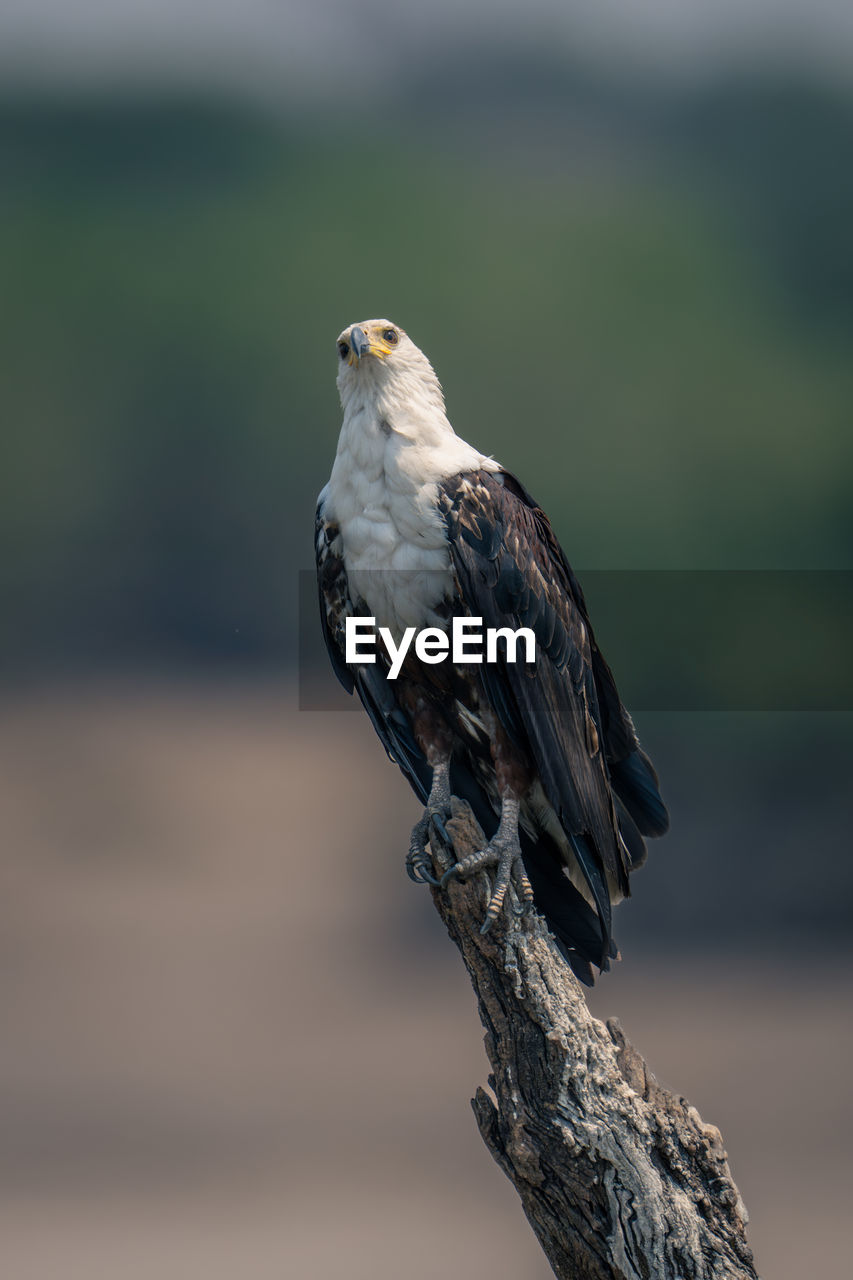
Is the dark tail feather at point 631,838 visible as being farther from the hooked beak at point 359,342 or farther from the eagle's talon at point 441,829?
the hooked beak at point 359,342

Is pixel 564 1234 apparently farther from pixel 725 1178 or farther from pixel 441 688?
pixel 441 688

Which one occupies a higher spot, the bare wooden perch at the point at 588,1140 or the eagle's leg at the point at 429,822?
the eagle's leg at the point at 429,822

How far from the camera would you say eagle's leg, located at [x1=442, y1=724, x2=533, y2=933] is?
2332 mm

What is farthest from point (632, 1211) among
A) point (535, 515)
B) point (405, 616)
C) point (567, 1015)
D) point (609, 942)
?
point (535, 515)

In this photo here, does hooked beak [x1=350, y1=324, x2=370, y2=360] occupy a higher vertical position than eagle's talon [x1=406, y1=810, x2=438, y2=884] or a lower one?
higher

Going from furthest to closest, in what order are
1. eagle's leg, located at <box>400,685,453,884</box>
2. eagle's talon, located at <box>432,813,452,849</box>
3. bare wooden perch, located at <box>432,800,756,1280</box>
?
eagle's leg, located at <box>400,685,453,884</box> < eagle's talon, located at <box>432,813,452,849</box> < bare wooden perch, located at <box>432,800,756,1280</box>

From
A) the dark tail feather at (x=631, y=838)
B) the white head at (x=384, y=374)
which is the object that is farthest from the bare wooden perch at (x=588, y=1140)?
the white head at (x=384, y=374)

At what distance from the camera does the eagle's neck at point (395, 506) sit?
2420 mm

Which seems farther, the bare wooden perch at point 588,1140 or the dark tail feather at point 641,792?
the dark tail feather at point 641,792

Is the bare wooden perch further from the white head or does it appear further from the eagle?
the white head

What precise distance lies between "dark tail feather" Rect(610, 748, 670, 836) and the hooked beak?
1.25 m

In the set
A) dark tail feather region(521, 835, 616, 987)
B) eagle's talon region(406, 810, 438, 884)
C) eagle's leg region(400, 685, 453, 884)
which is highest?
→ eagle's leg region(400, 685, 453, 884)

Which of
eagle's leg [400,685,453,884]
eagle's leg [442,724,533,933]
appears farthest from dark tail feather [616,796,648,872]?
eagle's leg [400,685,453,884]

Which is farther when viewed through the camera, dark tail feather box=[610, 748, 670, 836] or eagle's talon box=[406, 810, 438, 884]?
dark tail feather box=[610, 748, 670, 836]
